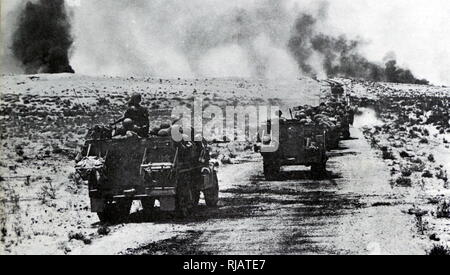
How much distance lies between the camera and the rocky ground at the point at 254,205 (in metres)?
10.5

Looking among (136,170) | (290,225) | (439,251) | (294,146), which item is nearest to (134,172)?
(136,170)

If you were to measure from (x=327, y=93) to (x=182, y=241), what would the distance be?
6031cm

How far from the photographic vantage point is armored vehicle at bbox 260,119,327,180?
2002cm

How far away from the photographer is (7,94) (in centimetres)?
5125

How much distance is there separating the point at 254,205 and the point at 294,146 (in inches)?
224

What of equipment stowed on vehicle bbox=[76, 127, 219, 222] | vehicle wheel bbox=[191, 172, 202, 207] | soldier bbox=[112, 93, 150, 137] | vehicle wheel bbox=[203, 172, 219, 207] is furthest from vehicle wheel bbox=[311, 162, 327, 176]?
soldier bbox=[112, 93, 150, 137]

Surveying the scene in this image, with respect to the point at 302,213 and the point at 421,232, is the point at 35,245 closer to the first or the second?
the point at 302,213

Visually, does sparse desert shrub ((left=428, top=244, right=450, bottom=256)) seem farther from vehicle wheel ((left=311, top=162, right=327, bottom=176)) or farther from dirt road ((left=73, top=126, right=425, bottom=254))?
vehicle wheel ((left=311, top=162, right=327, bottom=176))

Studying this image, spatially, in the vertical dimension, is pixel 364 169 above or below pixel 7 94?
below

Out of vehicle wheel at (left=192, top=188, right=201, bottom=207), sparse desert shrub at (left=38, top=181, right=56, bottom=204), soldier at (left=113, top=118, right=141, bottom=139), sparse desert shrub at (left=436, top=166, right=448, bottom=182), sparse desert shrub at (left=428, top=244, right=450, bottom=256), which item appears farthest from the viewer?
sparse desert shrub at (left=436, top=166, right=448, bottom=182)

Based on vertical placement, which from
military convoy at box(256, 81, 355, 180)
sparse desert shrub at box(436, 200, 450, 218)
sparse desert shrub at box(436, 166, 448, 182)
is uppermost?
military convoy at box(256, 81, 355, 180)

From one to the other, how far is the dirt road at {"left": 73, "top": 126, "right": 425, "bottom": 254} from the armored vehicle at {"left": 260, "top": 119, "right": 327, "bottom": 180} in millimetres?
1190

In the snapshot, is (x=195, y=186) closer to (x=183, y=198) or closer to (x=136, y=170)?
(x=183, y=198)
